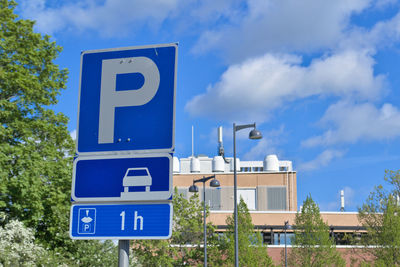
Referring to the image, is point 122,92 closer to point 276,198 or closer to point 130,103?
point 130,103

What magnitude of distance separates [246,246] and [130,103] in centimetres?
4024

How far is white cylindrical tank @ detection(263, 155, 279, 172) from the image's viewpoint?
99.2 meters

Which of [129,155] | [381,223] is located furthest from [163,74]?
[381,223]

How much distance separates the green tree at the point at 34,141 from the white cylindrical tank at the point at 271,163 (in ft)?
251

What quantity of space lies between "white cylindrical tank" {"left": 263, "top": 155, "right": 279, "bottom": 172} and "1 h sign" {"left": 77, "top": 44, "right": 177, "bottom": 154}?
315ft

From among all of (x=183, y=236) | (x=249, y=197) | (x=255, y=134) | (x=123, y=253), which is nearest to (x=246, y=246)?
(x=183, y=236)

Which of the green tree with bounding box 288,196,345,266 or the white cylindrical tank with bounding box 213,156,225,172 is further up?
the white cylindrical tank with bounding box 213,156,225,172

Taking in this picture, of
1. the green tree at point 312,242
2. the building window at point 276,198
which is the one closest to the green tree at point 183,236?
the green tree at point 312,242

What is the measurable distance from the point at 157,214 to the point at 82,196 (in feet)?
2.07

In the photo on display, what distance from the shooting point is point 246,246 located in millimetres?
42938

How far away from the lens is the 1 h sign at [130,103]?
155 inches

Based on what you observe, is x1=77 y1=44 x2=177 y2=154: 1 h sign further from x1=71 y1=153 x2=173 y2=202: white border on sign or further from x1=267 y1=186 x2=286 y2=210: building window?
x1=267 y1=186 x2=286 y2=210: building window

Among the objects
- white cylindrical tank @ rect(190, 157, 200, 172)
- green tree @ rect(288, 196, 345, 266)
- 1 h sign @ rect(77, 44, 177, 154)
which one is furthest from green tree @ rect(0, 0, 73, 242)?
white cylindrical tank @ rect(190, 157, 200, 172)

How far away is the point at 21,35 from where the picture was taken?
24.8 meters
